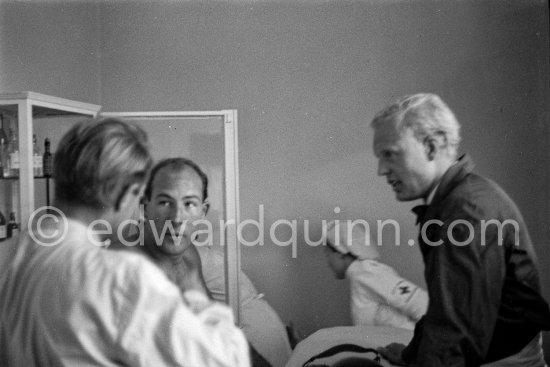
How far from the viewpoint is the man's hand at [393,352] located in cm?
119

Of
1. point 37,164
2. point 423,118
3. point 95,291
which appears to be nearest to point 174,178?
point 37,164

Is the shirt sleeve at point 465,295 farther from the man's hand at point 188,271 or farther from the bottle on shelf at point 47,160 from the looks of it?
the bottle on shelf at point 47,160

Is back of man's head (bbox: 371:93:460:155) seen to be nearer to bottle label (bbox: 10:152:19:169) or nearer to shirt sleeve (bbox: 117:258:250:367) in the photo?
shirt sleeve (bbox: 117:258:250:367)

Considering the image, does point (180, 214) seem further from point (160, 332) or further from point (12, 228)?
point (160, 332)

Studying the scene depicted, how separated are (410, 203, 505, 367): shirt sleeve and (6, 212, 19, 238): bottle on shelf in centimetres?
90

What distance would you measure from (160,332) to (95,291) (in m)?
0.11

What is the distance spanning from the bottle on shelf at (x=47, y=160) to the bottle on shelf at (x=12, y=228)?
0.52 feet

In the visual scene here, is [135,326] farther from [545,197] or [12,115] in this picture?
[545,197]

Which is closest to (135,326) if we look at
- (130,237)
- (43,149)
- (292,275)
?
(130,237)

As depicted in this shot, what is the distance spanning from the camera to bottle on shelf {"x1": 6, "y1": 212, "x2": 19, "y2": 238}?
1072 mm

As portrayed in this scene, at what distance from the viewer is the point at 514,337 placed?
1072 mm

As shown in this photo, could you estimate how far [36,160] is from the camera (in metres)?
1.12

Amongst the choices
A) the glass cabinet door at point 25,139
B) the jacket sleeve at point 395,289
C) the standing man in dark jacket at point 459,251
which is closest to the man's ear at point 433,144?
the standing man in dark jacket at point 459,251

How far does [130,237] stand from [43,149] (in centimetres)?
29
